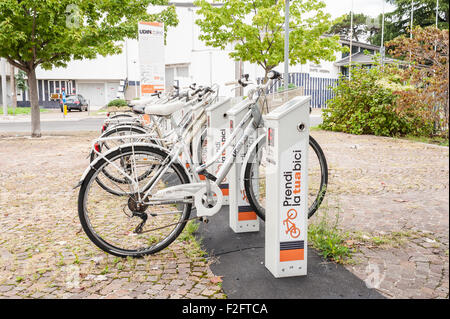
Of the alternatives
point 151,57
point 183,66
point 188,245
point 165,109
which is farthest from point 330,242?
point 183,66

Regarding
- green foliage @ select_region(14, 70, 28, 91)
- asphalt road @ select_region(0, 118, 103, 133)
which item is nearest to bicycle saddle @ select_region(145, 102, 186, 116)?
asphalt road @ select_region(0, 118, 103, 133)

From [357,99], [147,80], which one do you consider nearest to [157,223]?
[147,80]

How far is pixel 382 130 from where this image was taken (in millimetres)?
12039

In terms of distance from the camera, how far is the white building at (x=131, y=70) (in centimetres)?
3475

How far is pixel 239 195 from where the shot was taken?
3.97 meters

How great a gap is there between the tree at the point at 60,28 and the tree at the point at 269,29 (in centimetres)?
472

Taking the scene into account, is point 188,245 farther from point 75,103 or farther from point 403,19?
point 75,103

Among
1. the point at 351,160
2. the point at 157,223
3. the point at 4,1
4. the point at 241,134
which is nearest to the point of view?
the point at 241,134

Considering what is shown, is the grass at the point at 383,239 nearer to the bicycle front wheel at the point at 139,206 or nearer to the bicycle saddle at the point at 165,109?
the bicycle front wheel at the point at 139,206

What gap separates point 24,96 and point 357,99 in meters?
37.6

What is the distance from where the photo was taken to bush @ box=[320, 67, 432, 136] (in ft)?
38.7

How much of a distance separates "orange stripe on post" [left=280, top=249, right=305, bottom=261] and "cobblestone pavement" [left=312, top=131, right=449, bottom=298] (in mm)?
447

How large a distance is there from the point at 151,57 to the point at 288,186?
28.9 ft
